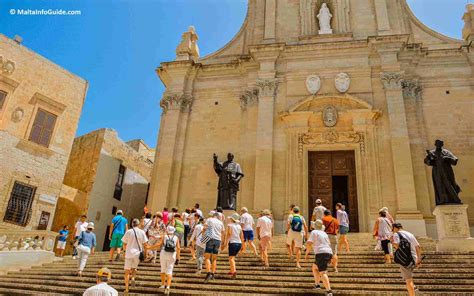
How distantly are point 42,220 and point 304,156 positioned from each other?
12.0 metres

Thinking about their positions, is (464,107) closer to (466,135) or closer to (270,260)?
(466,135)

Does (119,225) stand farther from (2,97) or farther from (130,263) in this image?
(2,97)

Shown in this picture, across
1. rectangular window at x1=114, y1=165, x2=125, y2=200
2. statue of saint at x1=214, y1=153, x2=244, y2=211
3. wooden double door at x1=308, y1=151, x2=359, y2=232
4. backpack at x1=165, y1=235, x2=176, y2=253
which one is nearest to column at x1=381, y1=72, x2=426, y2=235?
wooden double door at x1=308, y1=151, x2=359, y2=232

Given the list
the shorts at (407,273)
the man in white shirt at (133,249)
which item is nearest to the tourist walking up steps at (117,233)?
the man in white shirt at (133,249)

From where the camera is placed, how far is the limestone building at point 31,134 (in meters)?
15.6

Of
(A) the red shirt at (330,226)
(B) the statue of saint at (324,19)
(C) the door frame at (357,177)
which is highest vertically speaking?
(B) the statue of saint at (324,19)

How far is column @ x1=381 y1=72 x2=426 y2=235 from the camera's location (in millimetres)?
13718

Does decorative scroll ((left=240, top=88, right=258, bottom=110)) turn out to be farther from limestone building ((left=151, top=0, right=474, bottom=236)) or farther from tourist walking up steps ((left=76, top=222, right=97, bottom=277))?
tourist walking up steps ((left=76, top=222, right=97, bottom=277))

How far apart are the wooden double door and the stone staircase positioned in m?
5.26

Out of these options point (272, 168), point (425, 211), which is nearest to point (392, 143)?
point (425, 211)

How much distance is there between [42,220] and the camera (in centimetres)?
1645

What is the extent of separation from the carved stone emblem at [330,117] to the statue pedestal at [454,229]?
6637 millimetres

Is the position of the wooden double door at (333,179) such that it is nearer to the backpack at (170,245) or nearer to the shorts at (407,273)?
the shorts at (407,273)

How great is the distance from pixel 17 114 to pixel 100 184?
5.58m
